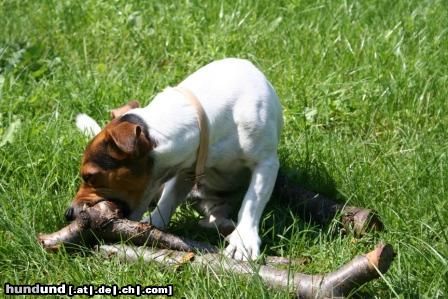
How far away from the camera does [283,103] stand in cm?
624

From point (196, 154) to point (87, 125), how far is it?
49.3 inches

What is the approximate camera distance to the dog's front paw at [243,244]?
449 cm

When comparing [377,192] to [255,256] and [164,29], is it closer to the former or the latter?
[255,256]

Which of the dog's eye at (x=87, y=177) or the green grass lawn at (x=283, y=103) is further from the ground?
the dog's eye at (x=87, y=177)

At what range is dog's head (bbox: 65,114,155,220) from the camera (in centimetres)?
437

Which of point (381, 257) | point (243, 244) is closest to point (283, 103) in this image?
point (243, 244)

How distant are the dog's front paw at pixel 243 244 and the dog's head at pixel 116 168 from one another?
0.54m

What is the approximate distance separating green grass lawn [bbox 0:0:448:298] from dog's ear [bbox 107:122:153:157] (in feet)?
1.87

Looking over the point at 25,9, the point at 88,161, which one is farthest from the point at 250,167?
the point at 25,9

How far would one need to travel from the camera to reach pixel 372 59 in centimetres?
665

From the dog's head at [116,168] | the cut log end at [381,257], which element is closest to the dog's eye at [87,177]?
the dog's head at [116,168]

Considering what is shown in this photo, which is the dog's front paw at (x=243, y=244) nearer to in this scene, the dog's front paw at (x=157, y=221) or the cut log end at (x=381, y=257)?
the dog's front paw at (x=157, y=221)

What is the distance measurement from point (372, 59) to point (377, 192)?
1.87 m

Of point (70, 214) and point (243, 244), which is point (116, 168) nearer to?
point (70, 214)
